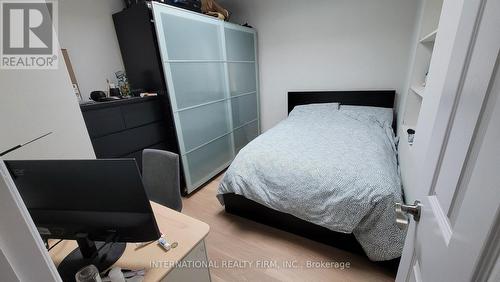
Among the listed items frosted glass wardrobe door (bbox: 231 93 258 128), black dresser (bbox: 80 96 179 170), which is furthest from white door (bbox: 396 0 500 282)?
Result: frosted glass wardrobe door (bbox: 231 93 258 128)

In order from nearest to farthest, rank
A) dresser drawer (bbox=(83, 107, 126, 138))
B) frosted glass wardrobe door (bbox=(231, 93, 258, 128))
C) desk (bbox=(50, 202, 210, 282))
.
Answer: desk (bbox=(50, 202, 210, 282)), dresser drawer (bbox=(83, 107, 126, 138)), frosted glass wardrobe door (bbox=(231, 93, 258, 128))

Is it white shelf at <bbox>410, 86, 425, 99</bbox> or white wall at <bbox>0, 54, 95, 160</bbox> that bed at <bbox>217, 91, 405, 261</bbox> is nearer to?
white shelf at <bbox>410, 86, 425, 99</bbox>

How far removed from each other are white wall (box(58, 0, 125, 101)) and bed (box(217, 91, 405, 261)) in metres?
1.82

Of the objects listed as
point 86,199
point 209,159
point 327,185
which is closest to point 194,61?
point 209,159

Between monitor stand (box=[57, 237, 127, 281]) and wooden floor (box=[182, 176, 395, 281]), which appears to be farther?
wooden floor (box=[182, 176, 395, 281])

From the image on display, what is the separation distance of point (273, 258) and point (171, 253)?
1081 mm

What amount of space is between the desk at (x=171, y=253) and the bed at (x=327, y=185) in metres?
0.88

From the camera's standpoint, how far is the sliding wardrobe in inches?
85.0

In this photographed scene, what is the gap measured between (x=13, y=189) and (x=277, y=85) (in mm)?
3556

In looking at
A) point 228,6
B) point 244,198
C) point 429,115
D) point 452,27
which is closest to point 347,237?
point 244,198

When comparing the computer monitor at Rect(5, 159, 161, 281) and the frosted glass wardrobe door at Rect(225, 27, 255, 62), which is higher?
the frosted glass wardrobe door at Rect(225, 27, 255, 62)

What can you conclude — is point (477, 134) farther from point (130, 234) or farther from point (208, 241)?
point (208, 241)

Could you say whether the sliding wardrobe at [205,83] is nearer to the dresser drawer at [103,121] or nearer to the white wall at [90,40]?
the dresser drawer at [103,121]

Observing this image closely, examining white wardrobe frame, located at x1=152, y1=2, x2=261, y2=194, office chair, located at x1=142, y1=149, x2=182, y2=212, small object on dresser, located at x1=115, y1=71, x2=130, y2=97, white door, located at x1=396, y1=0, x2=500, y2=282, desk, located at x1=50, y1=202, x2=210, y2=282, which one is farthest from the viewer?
small object on dresser, located at x1=115, y1=71, x2=130, y2=97
